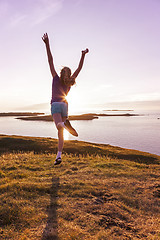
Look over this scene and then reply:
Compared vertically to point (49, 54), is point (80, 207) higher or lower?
lower

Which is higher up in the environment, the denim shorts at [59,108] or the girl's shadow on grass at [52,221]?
the denim shorts at [59,108]

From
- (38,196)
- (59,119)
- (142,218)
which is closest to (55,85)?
(59,119)

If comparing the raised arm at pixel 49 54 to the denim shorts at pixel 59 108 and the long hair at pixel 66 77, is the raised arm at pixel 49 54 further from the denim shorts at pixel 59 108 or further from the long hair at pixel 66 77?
the denim shorts at pixel 59 108

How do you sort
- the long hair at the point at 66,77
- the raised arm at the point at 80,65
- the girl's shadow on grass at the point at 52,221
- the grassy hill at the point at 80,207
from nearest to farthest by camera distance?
the girl's shadow on grass at the point at 52,221
the grassy hill at the point at 80,207
the long hair at the point at 66,77
the raised arm at the point at 80,65

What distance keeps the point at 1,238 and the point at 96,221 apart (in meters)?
1.91

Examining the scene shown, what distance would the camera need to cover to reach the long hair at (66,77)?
242 inches

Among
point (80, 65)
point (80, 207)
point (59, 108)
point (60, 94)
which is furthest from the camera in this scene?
point (80, 65)

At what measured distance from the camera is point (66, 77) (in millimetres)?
6141

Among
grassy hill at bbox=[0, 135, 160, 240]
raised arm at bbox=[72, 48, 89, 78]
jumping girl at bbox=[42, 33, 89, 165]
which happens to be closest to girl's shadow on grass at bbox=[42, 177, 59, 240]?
grassy hill at bbox=[0, 135, 160, 240]

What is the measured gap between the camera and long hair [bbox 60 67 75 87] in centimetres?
615

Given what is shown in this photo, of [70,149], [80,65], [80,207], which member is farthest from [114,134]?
[80,207]

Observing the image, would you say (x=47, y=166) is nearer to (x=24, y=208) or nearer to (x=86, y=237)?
(x=24, y=208)

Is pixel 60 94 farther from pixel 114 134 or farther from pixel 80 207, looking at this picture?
pixel 114 134

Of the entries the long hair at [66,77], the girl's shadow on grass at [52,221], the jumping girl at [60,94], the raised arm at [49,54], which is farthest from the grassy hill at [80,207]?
the raised arm at [49,54]
